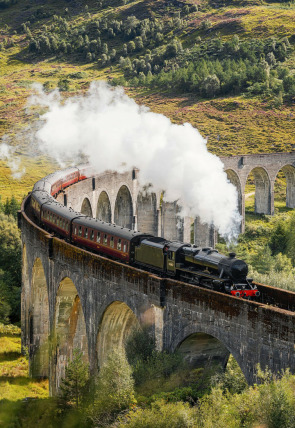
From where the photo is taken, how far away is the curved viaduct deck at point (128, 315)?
17.5m

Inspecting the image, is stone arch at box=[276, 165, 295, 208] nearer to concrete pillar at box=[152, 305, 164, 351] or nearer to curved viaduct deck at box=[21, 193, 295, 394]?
curved viaduct deck at box=[21, 193, 295, 394]

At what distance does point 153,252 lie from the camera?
25.5 metres

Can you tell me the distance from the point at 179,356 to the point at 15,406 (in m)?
12.4

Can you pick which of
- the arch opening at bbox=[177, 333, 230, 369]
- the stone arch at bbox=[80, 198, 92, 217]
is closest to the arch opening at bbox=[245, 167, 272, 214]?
the stone arch at bbox=[80, 198, 92, 217]

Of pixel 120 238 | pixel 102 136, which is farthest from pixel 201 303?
pixel 102 136

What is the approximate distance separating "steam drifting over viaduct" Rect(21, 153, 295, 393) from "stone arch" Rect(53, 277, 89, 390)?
5 centimetres

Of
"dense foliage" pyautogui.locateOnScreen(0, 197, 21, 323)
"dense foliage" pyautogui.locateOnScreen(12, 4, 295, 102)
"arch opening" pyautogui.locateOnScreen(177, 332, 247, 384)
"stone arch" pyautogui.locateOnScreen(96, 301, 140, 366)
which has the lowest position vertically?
"dense foliage" pyautogui.locateOnScreen(0, 197, 21, 323)

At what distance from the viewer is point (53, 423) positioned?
24188 millimetres

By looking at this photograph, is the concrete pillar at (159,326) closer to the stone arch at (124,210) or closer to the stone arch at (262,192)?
the stone arch at (124,210)

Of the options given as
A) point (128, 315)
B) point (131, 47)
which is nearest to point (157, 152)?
point (128, 315)

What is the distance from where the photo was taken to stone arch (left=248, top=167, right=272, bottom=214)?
250 ft

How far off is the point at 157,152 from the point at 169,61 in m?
91.2

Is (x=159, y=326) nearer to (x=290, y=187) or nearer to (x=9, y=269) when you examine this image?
(x=9, y=269)

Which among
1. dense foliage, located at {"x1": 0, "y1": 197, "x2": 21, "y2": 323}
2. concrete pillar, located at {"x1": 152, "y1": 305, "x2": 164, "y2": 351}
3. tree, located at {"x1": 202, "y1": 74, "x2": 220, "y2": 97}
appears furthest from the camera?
tree, located at {"x1": 202, "y1": 74, "x2": 220, "y2": 97}
